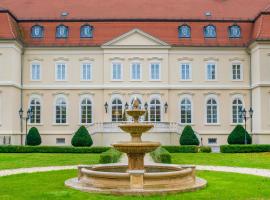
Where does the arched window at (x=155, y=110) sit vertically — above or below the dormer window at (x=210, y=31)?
below

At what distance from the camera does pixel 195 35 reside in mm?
36812

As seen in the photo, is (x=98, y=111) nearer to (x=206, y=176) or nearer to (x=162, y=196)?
(x=206, y=176)

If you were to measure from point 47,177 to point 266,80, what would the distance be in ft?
73.0

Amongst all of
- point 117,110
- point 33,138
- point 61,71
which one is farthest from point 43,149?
point 61,71

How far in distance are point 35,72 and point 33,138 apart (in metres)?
5.85

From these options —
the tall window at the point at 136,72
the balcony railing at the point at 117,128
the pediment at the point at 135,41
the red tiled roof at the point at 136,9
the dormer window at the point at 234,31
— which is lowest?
the balcony railing at the point at 117,128

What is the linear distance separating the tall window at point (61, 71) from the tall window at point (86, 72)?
1.36 metres

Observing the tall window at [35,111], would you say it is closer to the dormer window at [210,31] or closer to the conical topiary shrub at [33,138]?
the conical topiary shrub at [33,138]

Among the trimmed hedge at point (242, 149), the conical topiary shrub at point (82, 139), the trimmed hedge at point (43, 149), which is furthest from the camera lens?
the conical topiary shrub at point (82, 139)

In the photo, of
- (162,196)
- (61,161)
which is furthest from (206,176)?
(61,161)

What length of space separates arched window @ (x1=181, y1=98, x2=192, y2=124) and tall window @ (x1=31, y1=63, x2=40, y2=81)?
11128 millimetres

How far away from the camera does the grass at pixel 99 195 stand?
11700mm

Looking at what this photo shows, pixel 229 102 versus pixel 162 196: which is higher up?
pixel 229 102

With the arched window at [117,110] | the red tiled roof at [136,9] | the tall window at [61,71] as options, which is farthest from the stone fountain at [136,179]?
the red tiled roof at [136,9]
